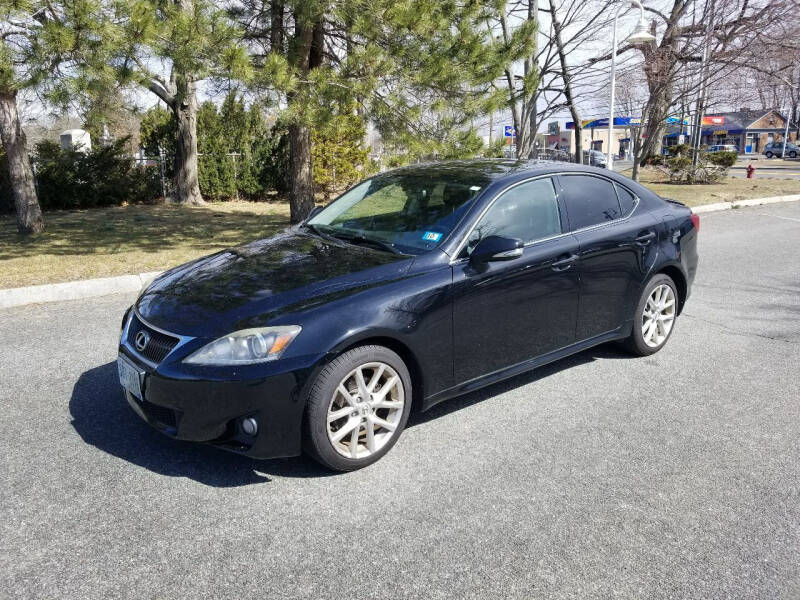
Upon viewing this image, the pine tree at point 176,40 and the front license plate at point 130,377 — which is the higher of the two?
the pine tree at point 176,40

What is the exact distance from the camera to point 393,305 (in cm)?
346

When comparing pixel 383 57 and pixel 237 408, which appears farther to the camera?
pixel 383 57

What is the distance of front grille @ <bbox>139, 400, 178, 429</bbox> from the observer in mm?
3232

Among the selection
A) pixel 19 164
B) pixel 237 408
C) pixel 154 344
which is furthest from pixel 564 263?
pixel 19 164

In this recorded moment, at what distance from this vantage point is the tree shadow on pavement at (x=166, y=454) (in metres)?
3.34

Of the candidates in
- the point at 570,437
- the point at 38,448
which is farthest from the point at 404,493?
the point at 38,448

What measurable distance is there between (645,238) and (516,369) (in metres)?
1.61

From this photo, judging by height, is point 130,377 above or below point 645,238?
below

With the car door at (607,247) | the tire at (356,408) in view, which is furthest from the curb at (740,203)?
the tire at (356,408)

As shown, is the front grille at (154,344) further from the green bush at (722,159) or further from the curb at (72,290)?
the green bush at (722,159)

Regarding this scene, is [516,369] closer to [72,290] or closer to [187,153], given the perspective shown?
[72,290]

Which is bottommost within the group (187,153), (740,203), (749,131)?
(740,203)

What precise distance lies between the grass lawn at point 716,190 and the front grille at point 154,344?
16.5 m

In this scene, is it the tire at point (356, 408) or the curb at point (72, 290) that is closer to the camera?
the tire at point (356, 408)
